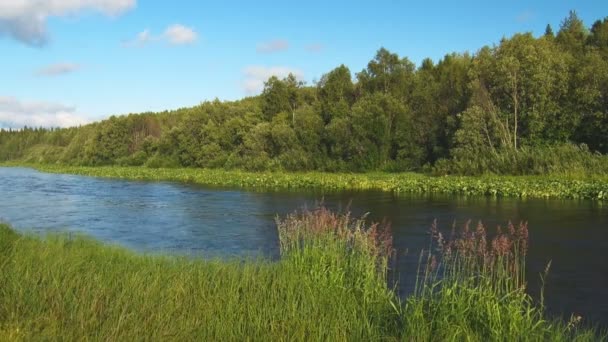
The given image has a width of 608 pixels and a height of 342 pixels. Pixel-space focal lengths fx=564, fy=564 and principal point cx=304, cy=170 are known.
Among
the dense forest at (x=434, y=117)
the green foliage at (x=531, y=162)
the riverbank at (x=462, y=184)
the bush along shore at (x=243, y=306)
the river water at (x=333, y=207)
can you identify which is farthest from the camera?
the dense forest at (x=434, y=117)

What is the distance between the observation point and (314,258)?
11.0 meters

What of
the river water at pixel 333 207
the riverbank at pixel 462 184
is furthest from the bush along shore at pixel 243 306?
the riverbank at pixel 462 184

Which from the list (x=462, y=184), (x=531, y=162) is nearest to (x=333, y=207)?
(x=462, y=184)

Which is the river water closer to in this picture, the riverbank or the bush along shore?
the riverbank

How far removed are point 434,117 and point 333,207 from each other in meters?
30.9

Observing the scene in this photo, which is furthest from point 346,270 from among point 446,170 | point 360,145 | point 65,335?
point 360,145

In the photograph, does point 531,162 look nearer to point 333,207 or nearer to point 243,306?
point 333,207

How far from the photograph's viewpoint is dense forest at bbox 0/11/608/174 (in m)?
43.6

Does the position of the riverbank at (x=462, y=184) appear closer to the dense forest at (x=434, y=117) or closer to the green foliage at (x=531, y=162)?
the green foliage at (x=531, y=162)

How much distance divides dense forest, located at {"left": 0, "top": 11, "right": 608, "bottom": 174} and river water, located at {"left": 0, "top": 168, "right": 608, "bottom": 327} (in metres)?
12.4

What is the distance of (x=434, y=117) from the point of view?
183 feet

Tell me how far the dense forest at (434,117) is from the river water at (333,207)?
40.7 feet

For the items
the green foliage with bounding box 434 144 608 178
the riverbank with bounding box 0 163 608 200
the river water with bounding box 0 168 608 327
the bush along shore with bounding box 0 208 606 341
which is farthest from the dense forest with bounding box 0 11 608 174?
the bush along shore with bounding box 0 208 606 341

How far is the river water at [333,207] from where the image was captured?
43.6 ft
